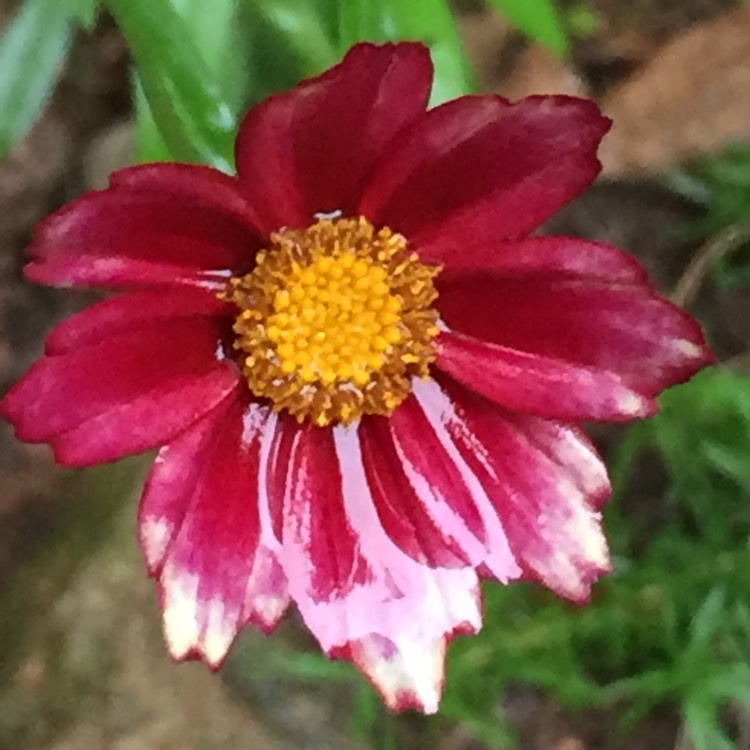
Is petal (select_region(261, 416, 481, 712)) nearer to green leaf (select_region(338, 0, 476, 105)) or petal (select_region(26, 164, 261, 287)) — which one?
petal (select_region(26, 164, 261, 287))

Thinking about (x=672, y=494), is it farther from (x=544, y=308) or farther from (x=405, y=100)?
(x=405, y=100)

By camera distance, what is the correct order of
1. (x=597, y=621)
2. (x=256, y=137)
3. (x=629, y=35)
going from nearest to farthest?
(x=256, y=137) < (x=597, y=621) < (x=629, y=35)

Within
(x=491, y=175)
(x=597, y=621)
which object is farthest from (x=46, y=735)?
(x=491, y=175)

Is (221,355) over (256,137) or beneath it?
beneath

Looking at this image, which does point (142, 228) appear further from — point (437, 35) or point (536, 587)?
point (536, 587)

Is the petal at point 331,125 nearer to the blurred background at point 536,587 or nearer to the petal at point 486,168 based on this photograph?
the petal at point 486,168

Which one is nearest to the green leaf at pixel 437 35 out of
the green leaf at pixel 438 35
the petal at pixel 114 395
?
the green leaf at pixel 438 35

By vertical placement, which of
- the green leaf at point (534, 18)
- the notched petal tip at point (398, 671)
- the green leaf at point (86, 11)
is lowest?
the notched petal tip at point (398, 671)

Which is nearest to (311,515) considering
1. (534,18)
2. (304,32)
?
(304,32)
